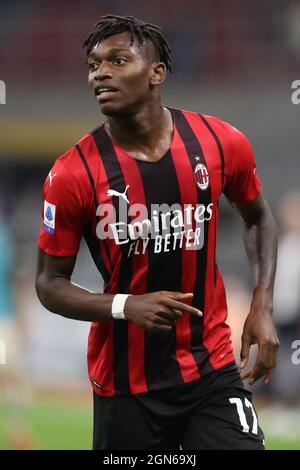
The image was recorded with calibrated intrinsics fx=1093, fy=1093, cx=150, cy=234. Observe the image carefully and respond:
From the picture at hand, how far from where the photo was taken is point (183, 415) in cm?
461

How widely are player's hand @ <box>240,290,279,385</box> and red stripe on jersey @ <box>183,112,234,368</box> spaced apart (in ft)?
0.51

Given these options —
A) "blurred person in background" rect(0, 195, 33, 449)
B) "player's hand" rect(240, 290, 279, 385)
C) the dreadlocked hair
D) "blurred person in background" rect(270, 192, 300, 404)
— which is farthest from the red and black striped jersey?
"blurred person in background" rect(270, 192, 300, 404)

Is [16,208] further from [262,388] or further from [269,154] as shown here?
[262,388]

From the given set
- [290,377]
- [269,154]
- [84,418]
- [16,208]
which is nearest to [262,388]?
[290,377]

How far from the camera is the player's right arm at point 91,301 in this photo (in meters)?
4.25

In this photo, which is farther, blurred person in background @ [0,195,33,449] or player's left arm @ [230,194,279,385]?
blurred person in background @ [0,195,33,449]

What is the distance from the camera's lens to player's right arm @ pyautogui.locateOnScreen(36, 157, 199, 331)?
4.48 meters

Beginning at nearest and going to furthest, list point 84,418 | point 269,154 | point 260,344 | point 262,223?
1. point 260,344
2. point 262,223
3. point 84,418
4. point 269,154

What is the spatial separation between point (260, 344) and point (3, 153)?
42.1 ft

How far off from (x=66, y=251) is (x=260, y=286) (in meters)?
0.88

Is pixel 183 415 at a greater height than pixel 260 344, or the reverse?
pixel 260 344

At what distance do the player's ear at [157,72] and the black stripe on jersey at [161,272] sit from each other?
13.8 inches

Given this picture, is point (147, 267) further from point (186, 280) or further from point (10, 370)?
point (10, 370)

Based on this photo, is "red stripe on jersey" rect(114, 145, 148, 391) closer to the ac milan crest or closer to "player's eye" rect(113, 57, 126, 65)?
the ac milan crest
